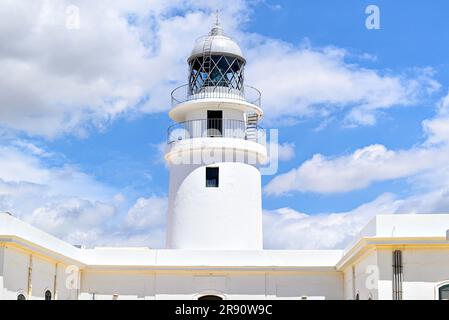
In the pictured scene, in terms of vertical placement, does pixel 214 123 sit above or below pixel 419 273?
above

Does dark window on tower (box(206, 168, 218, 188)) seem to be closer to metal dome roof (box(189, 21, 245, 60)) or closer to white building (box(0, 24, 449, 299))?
white building (box(0, 24, 449, 299))

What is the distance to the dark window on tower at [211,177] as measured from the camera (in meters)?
24.8

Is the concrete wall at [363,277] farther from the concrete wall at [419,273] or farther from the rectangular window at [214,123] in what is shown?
the rectangular window at [214,123]

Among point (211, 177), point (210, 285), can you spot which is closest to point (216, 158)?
point (211, 177)

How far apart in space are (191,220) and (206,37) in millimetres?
6352

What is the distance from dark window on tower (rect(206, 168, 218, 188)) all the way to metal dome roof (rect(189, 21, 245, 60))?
3.97 metres

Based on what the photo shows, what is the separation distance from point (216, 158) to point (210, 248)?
2.92 m

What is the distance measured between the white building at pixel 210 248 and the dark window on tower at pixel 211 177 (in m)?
0.03

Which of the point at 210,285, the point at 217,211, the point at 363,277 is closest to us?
the point at 363,277

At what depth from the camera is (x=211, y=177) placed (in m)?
24.9

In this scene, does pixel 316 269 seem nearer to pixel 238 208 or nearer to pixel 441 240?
pixel 238 208

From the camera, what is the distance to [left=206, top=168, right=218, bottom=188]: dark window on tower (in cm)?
2479

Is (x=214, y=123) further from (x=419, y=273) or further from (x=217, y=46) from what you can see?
(x=419, y=273)
